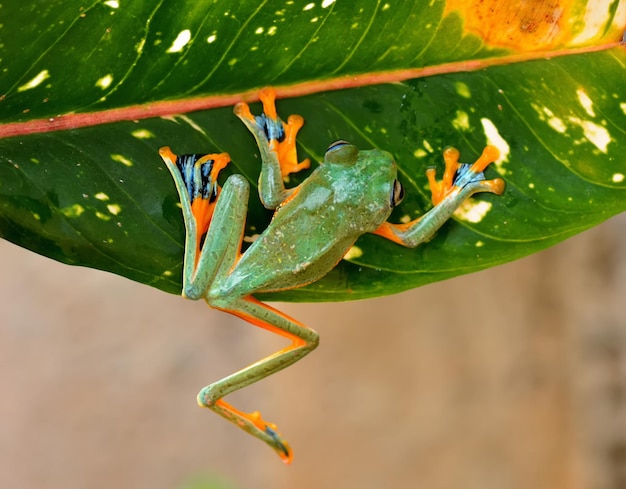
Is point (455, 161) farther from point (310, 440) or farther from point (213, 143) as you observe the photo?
point (310, 440)

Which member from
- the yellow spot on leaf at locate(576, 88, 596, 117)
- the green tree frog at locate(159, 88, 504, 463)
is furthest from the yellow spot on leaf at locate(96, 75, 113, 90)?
the yellow spot on leaf at locate(576, 88, 596, 117)

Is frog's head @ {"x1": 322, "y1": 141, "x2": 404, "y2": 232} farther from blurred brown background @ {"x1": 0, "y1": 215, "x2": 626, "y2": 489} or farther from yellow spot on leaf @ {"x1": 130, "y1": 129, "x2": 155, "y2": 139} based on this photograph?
blurred brown background @ {"x1": 0, "y1": 215, "x2": 626, "y2": 489}

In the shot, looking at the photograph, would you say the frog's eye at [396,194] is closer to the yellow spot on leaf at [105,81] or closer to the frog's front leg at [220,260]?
the frog's front leg at [220,260]

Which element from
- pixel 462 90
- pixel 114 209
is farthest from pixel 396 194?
pixel 114 209

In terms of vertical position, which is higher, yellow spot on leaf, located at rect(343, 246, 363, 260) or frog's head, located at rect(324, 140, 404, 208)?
frog's head, located at rect(324, 140, 404, 208)

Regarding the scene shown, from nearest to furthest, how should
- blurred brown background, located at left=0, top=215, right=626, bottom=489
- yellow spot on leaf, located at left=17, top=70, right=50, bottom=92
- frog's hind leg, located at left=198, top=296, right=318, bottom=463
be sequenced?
1. yellow spot on leaf, located at left=17, top=70, right=50, bottom=92
2. frog's hind leg, located at left=198, top=296, right=318, bottom=463
3. blurred brown background, located at left=0, top=215, right=626, bottom=489

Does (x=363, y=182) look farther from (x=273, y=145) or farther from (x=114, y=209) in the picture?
(x=114, y=209)
